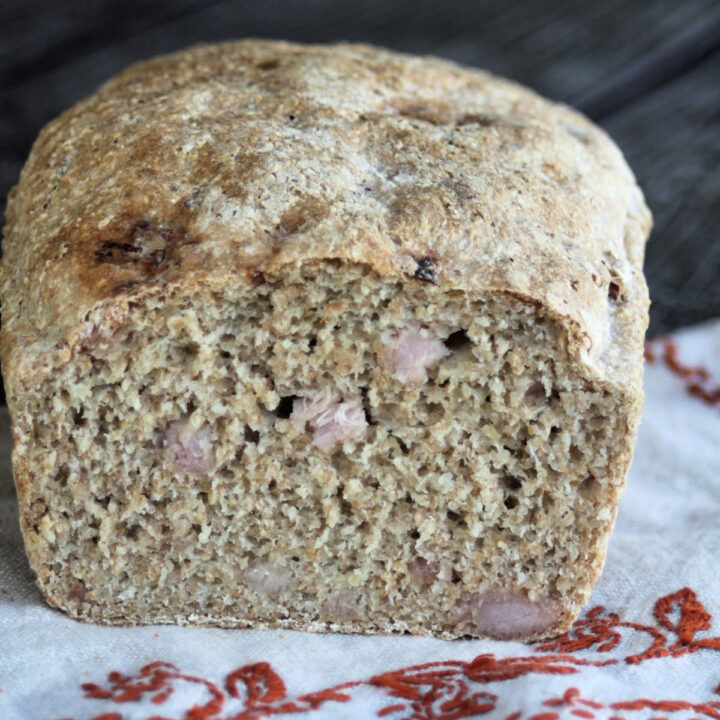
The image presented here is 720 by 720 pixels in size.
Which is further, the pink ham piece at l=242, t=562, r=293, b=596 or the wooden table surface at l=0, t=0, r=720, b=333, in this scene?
the wooden table surface at l=0, t=0, r=720, b=333

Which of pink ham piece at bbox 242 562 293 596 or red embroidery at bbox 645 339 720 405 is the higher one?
pink ham piece at bbox 242 562 293 596

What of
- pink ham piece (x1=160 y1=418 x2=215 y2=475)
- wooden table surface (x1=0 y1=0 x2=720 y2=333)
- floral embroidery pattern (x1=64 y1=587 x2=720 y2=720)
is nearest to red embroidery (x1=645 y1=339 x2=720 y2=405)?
wooden table surface (x1=0 y1=0 x2=720 y2=333)

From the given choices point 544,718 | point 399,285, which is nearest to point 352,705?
point 544,718

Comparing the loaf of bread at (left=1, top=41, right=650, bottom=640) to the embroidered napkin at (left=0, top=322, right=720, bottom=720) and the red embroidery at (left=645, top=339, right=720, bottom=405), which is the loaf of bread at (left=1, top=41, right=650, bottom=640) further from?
the red embroidery at (left=645, top=339, right=720, bottom=405)

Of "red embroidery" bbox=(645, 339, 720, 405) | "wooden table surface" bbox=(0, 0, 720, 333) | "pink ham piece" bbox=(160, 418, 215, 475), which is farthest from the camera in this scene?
"wooden table surface" bbox=(0, 0, 720, 333)

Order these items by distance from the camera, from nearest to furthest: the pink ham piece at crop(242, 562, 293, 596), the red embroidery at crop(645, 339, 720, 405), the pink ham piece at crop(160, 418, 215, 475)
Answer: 1. the pink ham piece at crop(160, 418, 215, 475)
2. the pink ham piece at crop(242, 562, 293, 596)
3. the red embroidery at crop(645, 339, 720, 405)

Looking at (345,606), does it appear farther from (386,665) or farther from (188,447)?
(188,447)

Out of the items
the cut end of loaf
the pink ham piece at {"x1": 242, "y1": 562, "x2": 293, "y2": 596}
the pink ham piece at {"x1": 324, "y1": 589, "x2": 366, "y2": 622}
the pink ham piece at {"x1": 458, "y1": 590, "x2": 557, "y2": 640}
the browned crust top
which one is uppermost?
the browned crust top
